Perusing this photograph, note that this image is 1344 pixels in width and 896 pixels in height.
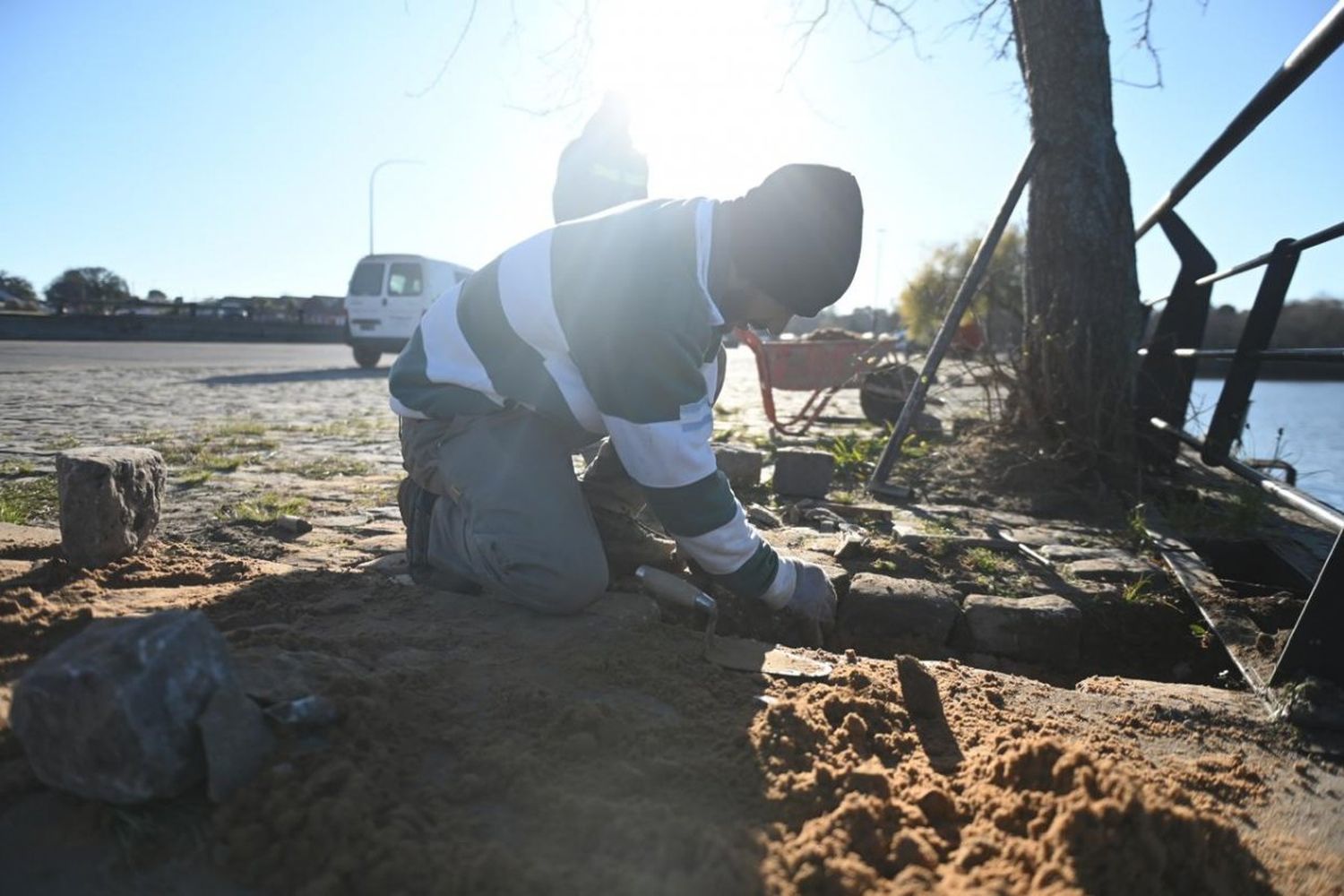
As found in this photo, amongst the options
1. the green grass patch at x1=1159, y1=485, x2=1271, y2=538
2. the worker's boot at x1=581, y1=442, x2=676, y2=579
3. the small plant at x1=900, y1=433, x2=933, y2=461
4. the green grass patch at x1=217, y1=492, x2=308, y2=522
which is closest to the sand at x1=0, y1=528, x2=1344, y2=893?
the worker's boot at x1=581, y1=442, x2=676, y2=579

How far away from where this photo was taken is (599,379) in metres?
2.24

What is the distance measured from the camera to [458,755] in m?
1.55

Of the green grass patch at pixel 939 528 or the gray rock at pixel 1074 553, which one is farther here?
the green grass patch at pixel 939 528

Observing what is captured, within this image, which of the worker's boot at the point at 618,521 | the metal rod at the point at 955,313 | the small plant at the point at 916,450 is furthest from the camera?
the small plant at the point at 916,450

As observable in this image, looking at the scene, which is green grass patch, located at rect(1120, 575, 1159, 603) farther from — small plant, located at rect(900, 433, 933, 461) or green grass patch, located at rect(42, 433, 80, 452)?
green grass patch, located at rect(42, 433, 80, 452)

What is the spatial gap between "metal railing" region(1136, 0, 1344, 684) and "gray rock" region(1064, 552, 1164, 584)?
1.68 ft

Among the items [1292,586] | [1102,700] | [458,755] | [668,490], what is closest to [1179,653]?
[1292,586]

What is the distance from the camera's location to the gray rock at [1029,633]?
2.79 metres

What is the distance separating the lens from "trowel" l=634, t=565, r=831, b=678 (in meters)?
2.16

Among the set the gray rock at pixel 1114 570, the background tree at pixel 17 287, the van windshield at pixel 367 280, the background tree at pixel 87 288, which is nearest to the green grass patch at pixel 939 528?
the gray rock at pixel 1114 570

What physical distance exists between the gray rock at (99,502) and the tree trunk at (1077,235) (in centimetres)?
437

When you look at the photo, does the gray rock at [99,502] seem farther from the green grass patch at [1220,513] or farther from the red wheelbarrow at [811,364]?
the red wheelbarrow at [811,364]

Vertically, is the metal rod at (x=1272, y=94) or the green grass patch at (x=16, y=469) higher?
the metal rod at (x=1272, y=94)

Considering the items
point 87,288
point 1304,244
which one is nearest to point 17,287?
point 87,288
